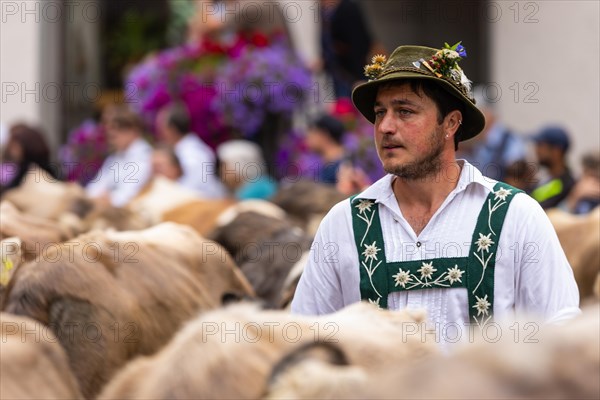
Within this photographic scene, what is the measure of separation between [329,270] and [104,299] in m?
0.85

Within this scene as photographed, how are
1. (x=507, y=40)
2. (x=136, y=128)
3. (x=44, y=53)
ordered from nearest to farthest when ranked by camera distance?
(x=136, y=128) < (x=507, y=40) < (x=44, y=53)

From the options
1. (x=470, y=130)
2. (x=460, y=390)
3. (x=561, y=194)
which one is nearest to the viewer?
(x=460, y=390)

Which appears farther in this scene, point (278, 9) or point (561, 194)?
point (278, 9)

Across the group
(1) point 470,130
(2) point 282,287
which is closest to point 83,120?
(2) point 282,287

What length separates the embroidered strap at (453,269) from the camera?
3.72 meters

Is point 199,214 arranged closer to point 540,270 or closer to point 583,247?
point 583,247

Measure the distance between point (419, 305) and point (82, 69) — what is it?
1181 cm

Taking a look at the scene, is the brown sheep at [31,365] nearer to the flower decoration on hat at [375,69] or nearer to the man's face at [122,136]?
the flower decoration on hat at [375,69]

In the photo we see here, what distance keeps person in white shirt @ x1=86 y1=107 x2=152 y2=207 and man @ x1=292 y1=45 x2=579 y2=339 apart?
19.7ft

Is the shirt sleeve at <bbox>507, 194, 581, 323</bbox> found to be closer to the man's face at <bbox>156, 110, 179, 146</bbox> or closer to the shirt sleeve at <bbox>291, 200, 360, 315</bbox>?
the shirt sleeve at <bbox>291, 200, 360, 315</bbox>

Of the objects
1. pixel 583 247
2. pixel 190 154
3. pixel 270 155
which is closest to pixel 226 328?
pixel 583 247

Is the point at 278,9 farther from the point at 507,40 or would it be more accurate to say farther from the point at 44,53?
the point at 44,53

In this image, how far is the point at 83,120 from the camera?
48.5 feet

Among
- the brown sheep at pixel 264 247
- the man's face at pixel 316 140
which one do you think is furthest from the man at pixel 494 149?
the brown sheep at pixel 264 247
